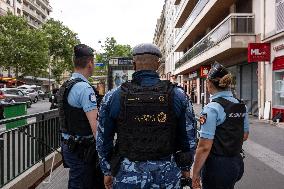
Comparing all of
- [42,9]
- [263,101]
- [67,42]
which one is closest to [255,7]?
[263,101]

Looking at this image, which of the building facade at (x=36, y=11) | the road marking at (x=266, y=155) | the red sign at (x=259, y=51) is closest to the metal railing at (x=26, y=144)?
the road marking at (x=266, y=155)

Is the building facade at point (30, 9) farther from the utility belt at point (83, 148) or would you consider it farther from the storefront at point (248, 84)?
the utility belt at point (83, 148)

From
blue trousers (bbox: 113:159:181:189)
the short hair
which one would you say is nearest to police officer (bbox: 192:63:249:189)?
blue trousers (bbox: 113:159:181:189)

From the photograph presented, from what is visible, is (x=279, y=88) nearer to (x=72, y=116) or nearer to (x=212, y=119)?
(x=212, y=119)

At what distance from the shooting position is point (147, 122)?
9.21ft

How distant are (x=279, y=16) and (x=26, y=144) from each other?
14130 mm

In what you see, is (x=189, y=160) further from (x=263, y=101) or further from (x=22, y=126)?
(x=263, y=101)

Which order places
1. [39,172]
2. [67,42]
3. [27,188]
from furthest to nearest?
[67,42]
[39,172]
[27,188]

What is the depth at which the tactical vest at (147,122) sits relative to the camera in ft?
9.19

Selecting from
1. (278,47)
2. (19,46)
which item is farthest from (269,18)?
(19,46)

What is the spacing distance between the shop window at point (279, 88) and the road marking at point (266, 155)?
7115 mm

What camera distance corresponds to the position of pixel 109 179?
2961mm

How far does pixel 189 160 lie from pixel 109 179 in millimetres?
579

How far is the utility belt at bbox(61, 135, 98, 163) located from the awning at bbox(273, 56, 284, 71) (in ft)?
49.6
